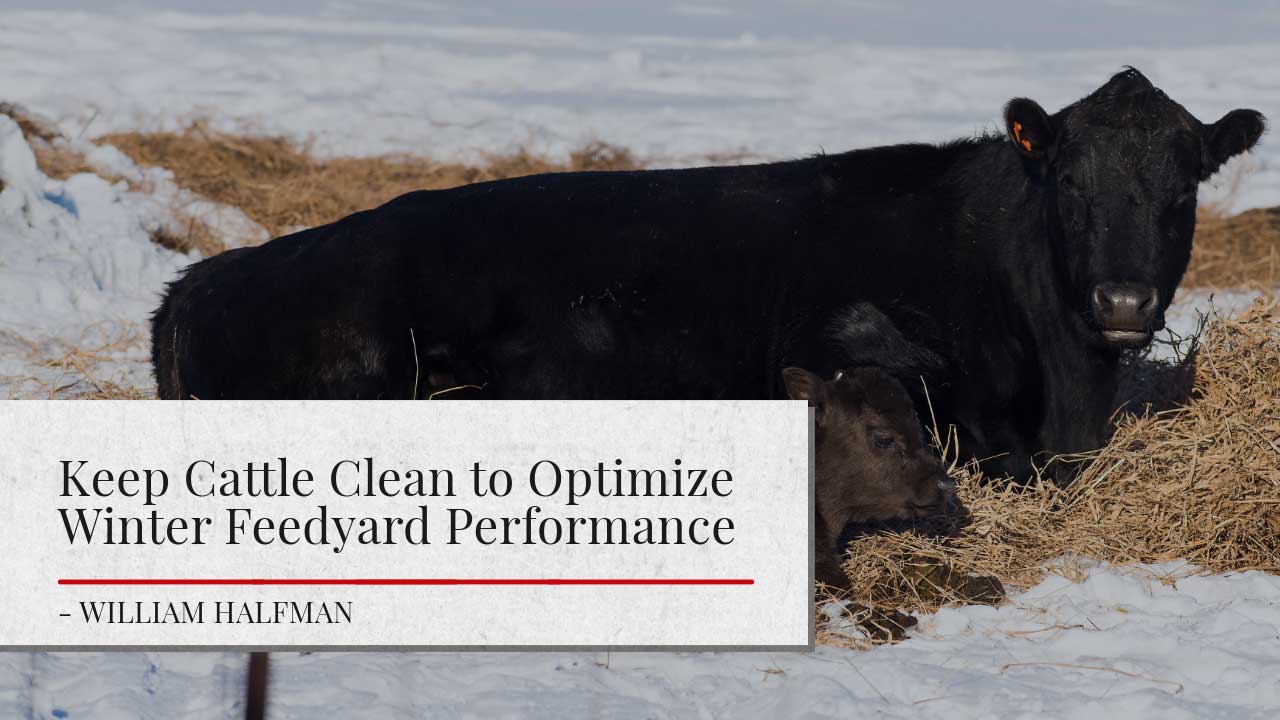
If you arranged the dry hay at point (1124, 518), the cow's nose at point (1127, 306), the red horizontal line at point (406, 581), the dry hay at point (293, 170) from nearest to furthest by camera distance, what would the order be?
the red horizontal line at point (406, 581) → the dry hay at point (1124, 518) → the cow's nose at point (1127, 306) → the dry hay at point (293, 170)

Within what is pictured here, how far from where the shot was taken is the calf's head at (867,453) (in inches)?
199

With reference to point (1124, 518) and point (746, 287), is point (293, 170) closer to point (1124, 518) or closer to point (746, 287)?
point (746, 287)

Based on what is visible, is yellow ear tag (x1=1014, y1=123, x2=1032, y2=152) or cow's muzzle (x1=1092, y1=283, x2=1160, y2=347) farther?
yellow ear tag (x1=1014, y1=123, x2=1032, y2=152)

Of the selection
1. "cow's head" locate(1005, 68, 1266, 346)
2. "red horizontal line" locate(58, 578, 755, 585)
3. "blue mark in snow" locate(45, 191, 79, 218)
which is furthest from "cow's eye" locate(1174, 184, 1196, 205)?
"blue mark in snow" locate(45, 191, 79, 218)

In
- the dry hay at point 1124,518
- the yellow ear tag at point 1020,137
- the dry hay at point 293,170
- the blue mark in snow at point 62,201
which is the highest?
the dry hay at point 293,170

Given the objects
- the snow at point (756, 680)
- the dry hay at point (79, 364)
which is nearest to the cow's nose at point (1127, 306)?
the snow at point (756, 680)

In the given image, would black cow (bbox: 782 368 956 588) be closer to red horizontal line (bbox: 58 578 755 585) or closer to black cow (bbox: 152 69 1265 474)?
black cow (bbox: 152 69 1265 474)

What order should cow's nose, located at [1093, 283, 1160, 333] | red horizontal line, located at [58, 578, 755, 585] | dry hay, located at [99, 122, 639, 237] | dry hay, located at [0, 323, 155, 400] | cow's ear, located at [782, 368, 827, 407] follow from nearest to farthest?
red horizontal line, located at [58, 578, 755, 585] < cow's ear, located at [782, 368, 827, 407] < cow's nose, located at [1093, 283, 1160, 333] < dry hay, located at [0, 323, 155, 400] < dry hay, located at [99, 122, 639, 237]

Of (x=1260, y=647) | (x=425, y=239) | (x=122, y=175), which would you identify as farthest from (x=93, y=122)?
(x=1260, y=647)

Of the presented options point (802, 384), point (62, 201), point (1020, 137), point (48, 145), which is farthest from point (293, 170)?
point (802, 384)

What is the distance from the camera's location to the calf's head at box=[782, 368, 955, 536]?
5047mm

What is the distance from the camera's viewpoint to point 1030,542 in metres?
5.61

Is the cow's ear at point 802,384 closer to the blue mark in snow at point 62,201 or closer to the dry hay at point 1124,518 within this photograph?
the dry hay at point 1124,518

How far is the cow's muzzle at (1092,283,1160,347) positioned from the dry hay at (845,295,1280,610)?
27.9 inches
